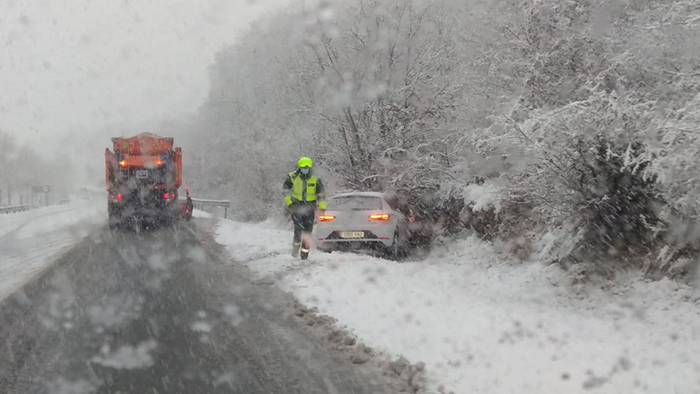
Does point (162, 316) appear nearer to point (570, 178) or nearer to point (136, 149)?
point (570, 178)

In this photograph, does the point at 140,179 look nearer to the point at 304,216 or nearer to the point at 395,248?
the point at 395,248

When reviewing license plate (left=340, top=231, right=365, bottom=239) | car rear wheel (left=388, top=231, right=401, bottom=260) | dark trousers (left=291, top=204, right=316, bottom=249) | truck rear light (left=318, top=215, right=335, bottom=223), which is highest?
dark trousers (left=291, top=204, right=316, bottom=249)

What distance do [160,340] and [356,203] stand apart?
7042 millimetres

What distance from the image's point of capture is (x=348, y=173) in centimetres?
1884

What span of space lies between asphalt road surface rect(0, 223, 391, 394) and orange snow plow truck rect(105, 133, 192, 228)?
1028 cm

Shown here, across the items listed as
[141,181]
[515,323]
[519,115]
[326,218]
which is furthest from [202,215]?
[515,323]

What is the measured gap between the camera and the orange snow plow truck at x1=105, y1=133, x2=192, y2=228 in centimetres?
1978

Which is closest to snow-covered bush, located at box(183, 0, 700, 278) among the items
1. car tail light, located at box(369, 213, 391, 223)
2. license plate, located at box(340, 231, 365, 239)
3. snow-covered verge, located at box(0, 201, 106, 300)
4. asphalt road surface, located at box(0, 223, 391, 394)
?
car tail light, located at box(369, 213, 391, 223)

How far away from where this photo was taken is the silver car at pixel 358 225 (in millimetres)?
12141

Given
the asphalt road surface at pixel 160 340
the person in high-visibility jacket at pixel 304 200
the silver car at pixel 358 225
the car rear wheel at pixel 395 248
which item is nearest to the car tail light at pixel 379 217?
the silver car at pixel 358 225

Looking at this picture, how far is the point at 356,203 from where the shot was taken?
40.7ft

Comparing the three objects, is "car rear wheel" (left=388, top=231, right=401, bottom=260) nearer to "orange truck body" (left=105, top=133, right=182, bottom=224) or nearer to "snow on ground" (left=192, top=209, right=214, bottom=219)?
"orange truck body" (left=105, top=133, right=182, bottom=224)

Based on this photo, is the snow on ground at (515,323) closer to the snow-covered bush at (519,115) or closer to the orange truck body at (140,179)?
the snow-covered bush at (519,115)

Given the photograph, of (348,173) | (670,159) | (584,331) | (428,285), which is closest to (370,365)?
(584,331)
